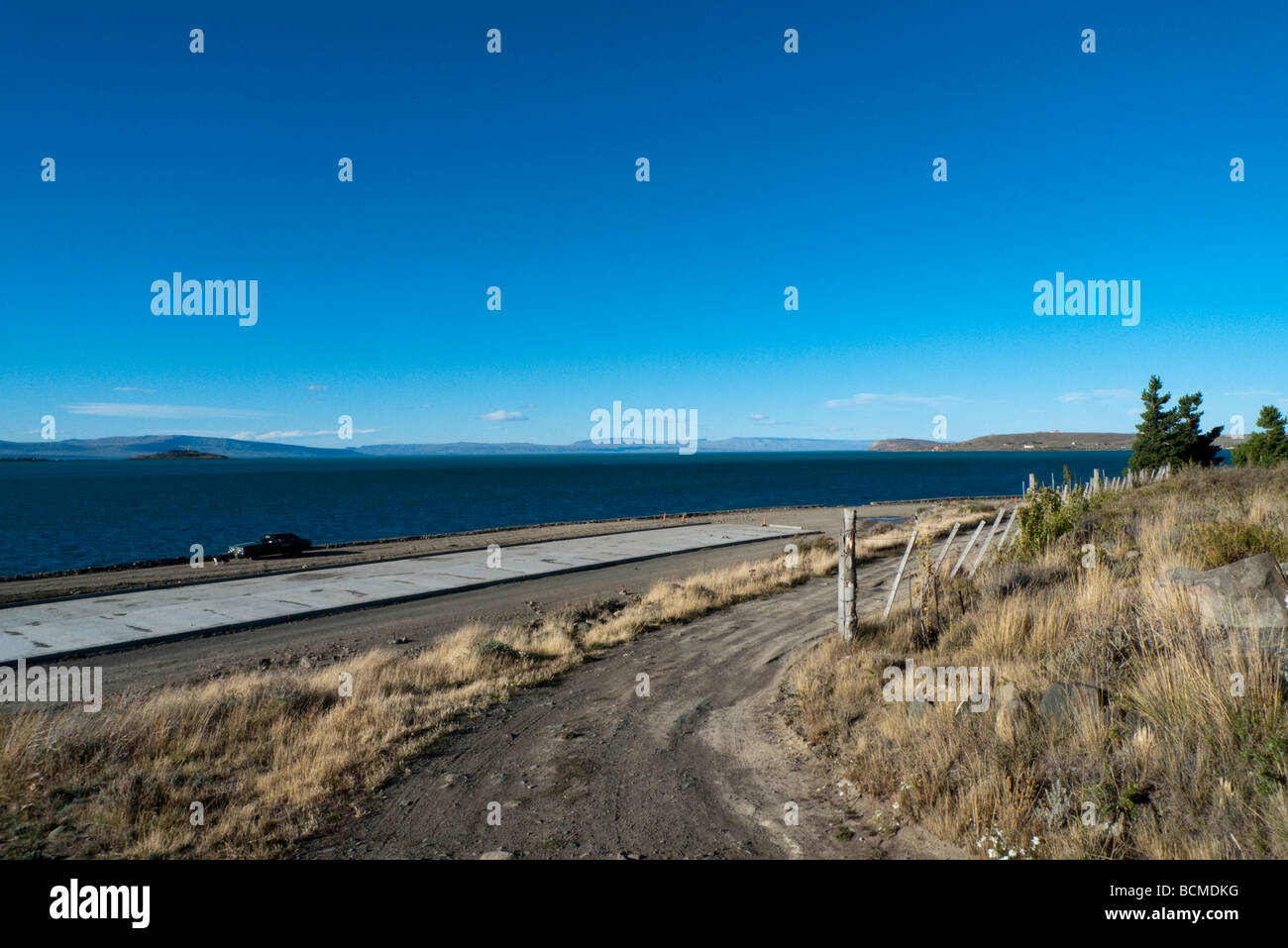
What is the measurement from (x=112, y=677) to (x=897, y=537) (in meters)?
30.3

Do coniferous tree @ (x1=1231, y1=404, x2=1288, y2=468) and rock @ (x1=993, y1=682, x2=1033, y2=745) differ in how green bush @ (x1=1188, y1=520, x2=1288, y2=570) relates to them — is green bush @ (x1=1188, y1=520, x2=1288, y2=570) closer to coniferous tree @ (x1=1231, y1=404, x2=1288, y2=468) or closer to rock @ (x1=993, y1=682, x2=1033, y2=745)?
rock @ (x1=993, y1=682, x2=1033, y2=745)

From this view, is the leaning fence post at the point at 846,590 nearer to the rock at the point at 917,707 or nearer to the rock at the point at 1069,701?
the rock at the point at 917,707

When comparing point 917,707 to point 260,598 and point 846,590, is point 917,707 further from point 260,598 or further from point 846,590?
point 260,598

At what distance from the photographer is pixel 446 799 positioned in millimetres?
6922

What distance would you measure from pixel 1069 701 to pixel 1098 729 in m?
0.44

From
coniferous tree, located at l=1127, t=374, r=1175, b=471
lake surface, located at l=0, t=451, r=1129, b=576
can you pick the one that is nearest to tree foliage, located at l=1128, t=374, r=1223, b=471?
coniferous tree, located at l=1127, t=374, r=1175, b=471

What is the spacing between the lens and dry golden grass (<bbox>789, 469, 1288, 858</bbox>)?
457cm

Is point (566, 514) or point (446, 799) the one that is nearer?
point (446, 799)

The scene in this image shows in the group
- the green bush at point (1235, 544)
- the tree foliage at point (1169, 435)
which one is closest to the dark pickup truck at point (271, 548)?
the green bush at point (1235, 544)

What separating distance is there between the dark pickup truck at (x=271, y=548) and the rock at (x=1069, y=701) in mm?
34799

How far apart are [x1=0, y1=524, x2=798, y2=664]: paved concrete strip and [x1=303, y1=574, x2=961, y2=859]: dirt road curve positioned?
1151cm
